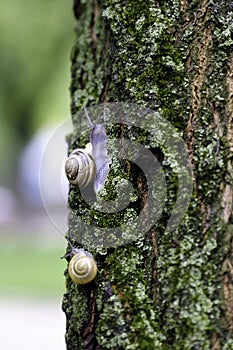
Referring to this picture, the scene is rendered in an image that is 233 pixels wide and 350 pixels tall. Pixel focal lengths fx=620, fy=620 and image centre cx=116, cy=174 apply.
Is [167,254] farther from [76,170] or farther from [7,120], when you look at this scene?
[7,120]

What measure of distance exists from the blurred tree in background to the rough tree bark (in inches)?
365

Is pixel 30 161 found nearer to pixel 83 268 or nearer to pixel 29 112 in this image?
pixel 29 112

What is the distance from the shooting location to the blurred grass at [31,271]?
618cm

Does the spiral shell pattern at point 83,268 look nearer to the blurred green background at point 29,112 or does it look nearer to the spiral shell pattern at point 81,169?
the spiral shell pattern at point 81,169

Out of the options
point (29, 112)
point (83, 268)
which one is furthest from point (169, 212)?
point (29, 112)

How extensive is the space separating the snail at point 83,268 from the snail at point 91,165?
0.41 feet

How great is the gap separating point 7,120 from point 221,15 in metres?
15.7

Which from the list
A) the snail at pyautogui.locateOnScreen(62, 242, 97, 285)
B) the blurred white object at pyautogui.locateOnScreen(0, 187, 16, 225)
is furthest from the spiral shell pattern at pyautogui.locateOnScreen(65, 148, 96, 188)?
the blurred white object at pyautogui.locateOnScreen(0, 187, 16, 225)

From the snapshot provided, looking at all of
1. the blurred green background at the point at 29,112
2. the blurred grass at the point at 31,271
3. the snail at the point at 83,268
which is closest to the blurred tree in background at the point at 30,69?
the blurred green background at the point at 29,112

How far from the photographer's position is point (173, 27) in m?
1.09

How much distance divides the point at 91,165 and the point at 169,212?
0.20 metres

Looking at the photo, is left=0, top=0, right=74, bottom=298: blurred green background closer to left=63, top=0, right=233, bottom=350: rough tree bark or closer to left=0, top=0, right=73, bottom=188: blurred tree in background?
left=0, top=0, right=73, bottom=188: blurred tree in background

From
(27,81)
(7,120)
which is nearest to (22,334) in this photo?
(27,81)

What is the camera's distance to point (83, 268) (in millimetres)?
1063
